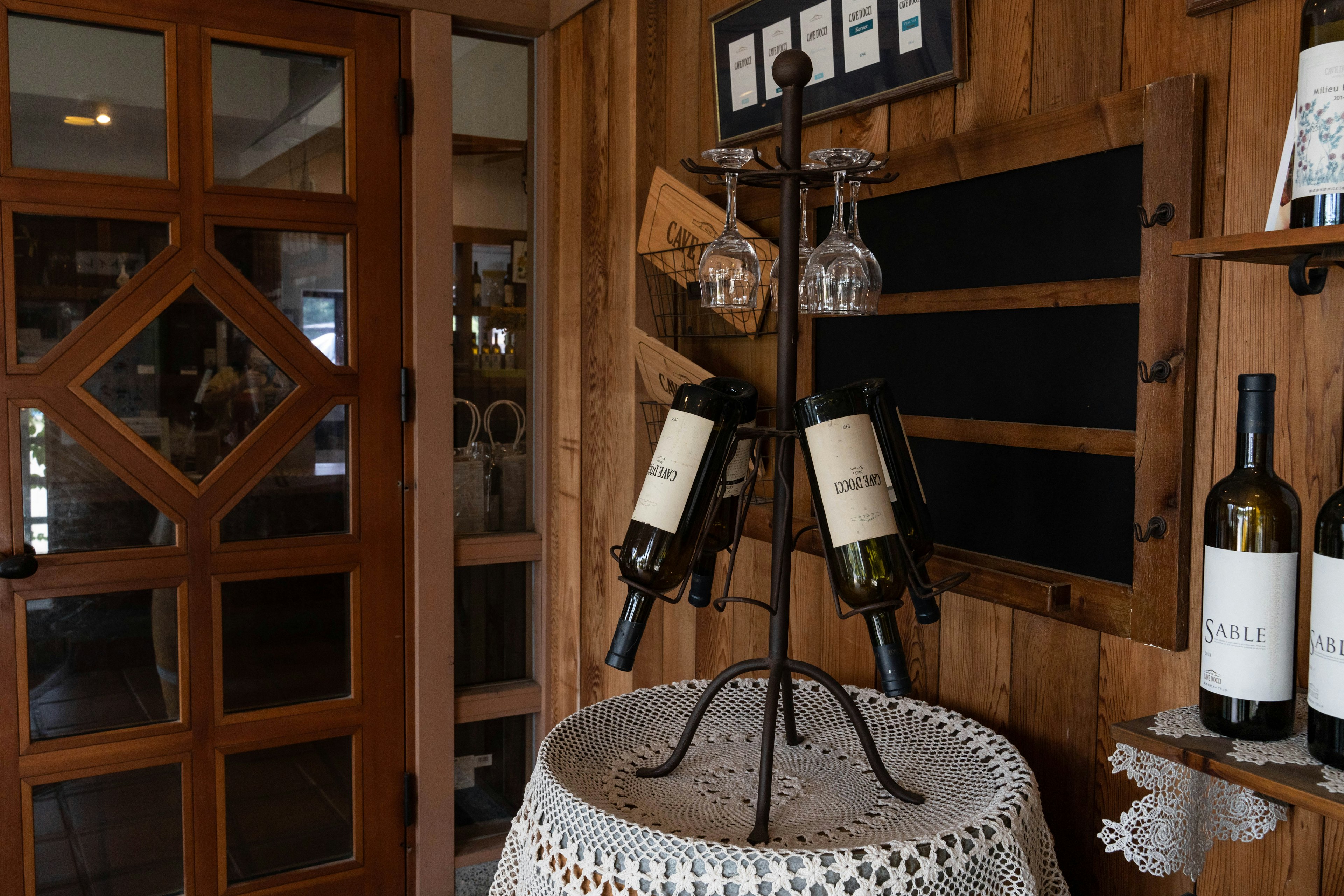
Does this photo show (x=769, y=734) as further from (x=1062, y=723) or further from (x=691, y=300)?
(x=691, y=300)

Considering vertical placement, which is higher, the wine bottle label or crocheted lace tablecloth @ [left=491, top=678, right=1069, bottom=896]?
the wine bottle label

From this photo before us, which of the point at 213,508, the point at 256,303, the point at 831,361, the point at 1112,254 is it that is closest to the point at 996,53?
the point at 1112,254

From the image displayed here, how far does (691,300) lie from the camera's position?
1.91 m

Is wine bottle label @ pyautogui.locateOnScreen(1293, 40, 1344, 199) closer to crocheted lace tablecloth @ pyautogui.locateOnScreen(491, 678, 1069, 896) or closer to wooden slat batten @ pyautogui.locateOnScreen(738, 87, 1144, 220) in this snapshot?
wooden slat batten @ pyautogui.locateOnScreen(738, 87, 1144, 220)

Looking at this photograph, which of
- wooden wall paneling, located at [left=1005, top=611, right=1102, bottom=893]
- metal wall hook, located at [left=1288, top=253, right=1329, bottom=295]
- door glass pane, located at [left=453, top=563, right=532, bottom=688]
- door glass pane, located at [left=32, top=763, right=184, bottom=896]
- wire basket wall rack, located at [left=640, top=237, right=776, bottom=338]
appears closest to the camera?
metal wall hook, located at [left=1288, top=253, right=1329, bottom=295]

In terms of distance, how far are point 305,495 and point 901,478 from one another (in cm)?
165

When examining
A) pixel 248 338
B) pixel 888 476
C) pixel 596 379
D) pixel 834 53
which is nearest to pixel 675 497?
pixel 888 476

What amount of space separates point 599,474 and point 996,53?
130 cm

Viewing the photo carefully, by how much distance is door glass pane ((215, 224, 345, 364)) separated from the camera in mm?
2232

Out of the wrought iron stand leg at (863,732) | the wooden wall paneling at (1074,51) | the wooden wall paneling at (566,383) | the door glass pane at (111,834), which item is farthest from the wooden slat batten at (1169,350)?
the door glass pane at (111,834)

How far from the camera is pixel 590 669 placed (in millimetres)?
2383

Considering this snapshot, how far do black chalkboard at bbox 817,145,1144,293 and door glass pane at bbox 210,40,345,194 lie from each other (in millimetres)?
1383

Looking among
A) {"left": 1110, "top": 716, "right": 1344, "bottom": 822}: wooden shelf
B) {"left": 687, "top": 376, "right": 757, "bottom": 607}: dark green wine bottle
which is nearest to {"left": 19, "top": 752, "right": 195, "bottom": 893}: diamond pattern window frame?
{"left": 687, "top": 376, "right": 757, "bottom": 607}: dark green wine bottle

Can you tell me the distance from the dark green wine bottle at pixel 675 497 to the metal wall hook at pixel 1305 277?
532 mm
